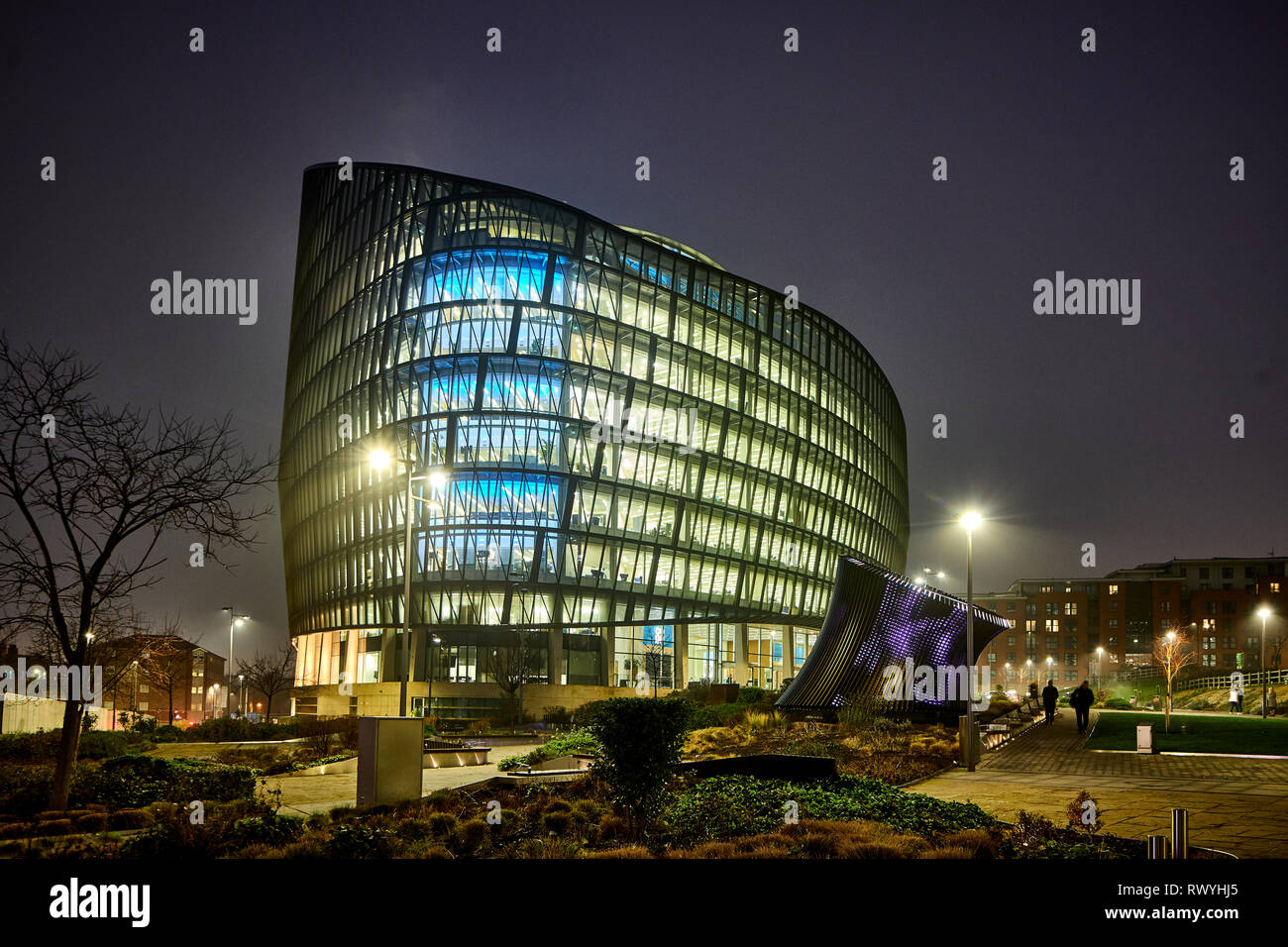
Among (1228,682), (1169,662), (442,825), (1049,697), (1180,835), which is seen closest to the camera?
(1180,835)

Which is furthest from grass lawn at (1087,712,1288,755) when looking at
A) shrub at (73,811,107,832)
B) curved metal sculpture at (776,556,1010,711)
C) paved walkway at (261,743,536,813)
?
shrub at (73,811,107,832)

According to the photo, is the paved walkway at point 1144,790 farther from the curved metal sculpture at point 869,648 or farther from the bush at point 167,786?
the bush at point 167,786

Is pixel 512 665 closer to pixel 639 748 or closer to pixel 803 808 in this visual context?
pixel 803 808

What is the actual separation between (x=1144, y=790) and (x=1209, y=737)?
54.6 ft

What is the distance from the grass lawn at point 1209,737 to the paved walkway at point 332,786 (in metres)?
18.4

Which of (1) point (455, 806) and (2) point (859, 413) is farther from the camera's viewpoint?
(2) point (859, 413)

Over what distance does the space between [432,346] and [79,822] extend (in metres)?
56.7

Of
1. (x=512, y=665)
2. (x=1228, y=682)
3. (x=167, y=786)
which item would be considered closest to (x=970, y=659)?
(x=167, y=786)

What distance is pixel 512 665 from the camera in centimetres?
5931

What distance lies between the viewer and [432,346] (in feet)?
223

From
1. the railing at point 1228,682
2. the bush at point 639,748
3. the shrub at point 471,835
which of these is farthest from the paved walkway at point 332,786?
the railing at point 1228,682

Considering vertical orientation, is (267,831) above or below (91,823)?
above
